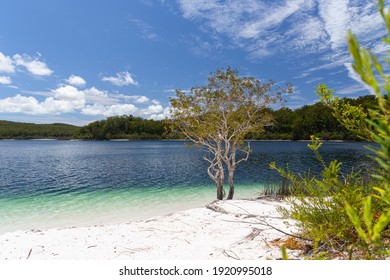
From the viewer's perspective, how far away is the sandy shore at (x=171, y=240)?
694 cm

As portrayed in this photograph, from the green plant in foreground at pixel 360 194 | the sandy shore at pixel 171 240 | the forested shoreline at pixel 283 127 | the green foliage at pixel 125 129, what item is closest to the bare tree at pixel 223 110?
the sandy shore at pixel 171 240

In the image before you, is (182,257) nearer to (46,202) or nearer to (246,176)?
(46,202)

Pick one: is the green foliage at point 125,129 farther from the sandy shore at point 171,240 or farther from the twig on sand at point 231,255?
the twig on sand at point 231,255

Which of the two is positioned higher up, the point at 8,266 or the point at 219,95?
the point at 219,95

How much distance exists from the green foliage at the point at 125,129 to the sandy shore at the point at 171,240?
163827mm

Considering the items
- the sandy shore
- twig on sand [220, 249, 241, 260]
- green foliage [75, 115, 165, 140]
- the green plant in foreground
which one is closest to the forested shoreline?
green foliage [75, 115, 165, 140]

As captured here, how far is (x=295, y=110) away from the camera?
14662 centimetres

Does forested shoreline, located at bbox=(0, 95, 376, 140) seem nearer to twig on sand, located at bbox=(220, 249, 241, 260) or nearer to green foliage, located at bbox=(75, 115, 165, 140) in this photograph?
green foliage, located at bbox=(75, 115, 165, 140)

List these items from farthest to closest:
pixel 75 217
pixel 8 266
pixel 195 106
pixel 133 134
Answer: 1. pixel 133 134
2. pixel 195 106
3. pixel 75 217
4. pixel 8 266

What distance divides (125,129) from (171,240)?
600 ft

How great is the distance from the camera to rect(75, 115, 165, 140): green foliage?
177625mm

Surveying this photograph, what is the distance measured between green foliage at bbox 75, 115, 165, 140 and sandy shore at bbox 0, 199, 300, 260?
164 meters

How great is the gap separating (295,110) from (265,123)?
139871mm

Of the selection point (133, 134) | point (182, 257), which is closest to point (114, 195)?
point (182, 257)
